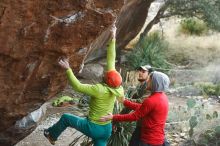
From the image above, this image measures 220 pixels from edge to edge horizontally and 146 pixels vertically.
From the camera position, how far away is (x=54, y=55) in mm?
7988

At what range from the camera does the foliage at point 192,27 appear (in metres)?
24.6

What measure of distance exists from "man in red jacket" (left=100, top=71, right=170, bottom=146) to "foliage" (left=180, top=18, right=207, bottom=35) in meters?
17.2

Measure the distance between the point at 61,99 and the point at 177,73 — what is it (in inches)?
265

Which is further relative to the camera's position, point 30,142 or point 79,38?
point 30,142

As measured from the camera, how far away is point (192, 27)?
2466 centimetres

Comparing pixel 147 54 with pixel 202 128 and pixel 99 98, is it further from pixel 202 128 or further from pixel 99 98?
pixel 99 98

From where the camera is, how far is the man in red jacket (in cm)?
748

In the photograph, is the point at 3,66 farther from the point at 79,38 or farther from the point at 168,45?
the point at 168,45

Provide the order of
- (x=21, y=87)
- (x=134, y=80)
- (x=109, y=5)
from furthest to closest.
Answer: (x=134, y=80) < (x=21, y=87) < (x=109, y=5)

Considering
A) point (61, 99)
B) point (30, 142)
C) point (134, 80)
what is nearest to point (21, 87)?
point (30, 142)

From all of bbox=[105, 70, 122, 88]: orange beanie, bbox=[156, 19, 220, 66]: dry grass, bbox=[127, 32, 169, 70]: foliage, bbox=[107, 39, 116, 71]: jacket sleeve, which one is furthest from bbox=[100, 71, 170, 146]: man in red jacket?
bbox=[156, 19, 220, 66]: dry grass

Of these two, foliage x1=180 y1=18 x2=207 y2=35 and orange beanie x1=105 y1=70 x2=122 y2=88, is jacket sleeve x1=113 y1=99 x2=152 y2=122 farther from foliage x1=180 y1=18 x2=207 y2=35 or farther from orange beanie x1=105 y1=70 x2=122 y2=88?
foliage x1=180 y1=18 x2=207 y2=35

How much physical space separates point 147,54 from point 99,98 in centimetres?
1260

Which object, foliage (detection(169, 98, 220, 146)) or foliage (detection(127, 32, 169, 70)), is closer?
foliage (detection(169, 98, 220, 146))
